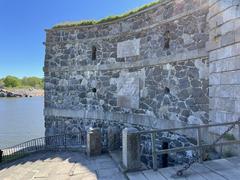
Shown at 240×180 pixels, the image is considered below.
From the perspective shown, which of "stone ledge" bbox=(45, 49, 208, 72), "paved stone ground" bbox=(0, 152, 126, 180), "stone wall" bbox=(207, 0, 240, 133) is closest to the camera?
"stone wall" bbox=(207, 0, 240, 133)

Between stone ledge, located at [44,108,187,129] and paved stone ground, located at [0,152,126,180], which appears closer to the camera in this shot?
paved stone ground, located at [0,152,126,180]

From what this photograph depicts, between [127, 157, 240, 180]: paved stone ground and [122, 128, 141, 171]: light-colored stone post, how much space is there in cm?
25

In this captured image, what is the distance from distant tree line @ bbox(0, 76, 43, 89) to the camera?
440 feet

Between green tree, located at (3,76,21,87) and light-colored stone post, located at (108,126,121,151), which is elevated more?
green tree, located at (3,76,21,87)

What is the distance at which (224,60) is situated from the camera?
7586 millimetres

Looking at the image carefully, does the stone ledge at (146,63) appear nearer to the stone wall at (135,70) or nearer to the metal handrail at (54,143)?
the stone wall at (135,70)

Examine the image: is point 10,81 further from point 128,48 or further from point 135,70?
point 135,70

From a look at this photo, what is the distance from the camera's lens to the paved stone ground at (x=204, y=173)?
5.58 meters

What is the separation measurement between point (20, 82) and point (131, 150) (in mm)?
146479

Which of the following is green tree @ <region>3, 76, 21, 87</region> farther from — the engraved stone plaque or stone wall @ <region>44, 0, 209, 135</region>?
the engraved stone plaque

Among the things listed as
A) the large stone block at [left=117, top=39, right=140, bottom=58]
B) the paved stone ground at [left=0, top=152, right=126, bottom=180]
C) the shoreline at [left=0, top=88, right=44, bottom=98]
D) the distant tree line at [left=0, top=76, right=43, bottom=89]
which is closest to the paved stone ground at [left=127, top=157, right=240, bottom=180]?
the paved stone ground at [left=0, top=152, right=126, bottom=180]

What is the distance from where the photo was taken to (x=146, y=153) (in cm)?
1144

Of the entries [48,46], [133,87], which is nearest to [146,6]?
[133,87]

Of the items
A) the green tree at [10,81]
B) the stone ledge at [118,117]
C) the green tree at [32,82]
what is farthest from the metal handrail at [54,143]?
the green tree at [32,82]
